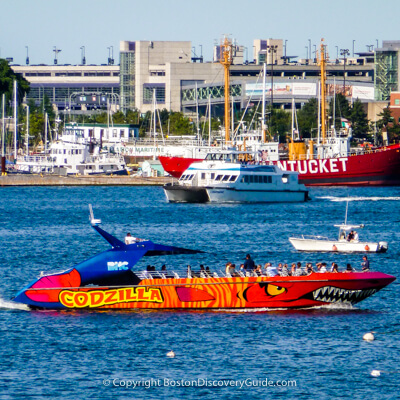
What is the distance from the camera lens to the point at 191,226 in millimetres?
92812

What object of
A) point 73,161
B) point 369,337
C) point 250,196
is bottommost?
point 369,337

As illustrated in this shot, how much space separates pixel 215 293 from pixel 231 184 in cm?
6988

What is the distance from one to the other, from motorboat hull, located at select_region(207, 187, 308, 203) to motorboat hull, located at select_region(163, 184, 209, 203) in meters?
0.83

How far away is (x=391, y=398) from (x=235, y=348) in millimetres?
7693

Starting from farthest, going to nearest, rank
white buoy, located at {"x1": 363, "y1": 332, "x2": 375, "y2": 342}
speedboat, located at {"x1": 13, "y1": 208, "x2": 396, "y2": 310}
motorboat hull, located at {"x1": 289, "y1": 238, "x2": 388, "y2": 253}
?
motorboat hull, located at {"x1": 289, "y1": 238, "x2": 388, "y2": 253} → speedboat, located at {"x1": 13, "y1": 208, "x2": 396, "y2": 310} → white buoy, located at {"x1": 363, "y1": 332, "x2": 375, "y2": 342}

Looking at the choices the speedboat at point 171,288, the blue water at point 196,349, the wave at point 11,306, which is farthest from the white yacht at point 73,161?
the speedboat at point 171,288

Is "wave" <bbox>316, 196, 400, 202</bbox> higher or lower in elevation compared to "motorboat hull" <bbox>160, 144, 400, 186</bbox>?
lower

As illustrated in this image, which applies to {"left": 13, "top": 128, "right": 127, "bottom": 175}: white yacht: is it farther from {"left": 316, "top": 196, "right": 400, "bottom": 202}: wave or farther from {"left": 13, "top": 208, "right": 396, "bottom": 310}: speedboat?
{"left": 13, "top": 208, "right": 396, "bottom": 310}: speedboat

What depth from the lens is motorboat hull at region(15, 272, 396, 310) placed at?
46062mm

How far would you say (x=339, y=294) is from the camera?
46.9m

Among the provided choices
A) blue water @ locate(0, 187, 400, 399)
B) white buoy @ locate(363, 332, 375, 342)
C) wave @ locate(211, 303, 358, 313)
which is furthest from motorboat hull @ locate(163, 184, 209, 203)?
white buoy @ locate(363, 332, 375, 342)

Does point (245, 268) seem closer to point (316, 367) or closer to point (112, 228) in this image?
point (316, 367)

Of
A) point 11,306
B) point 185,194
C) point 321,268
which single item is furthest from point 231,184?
point 321,268

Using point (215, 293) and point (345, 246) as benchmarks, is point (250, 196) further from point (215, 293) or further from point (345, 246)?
point (215, 293)
